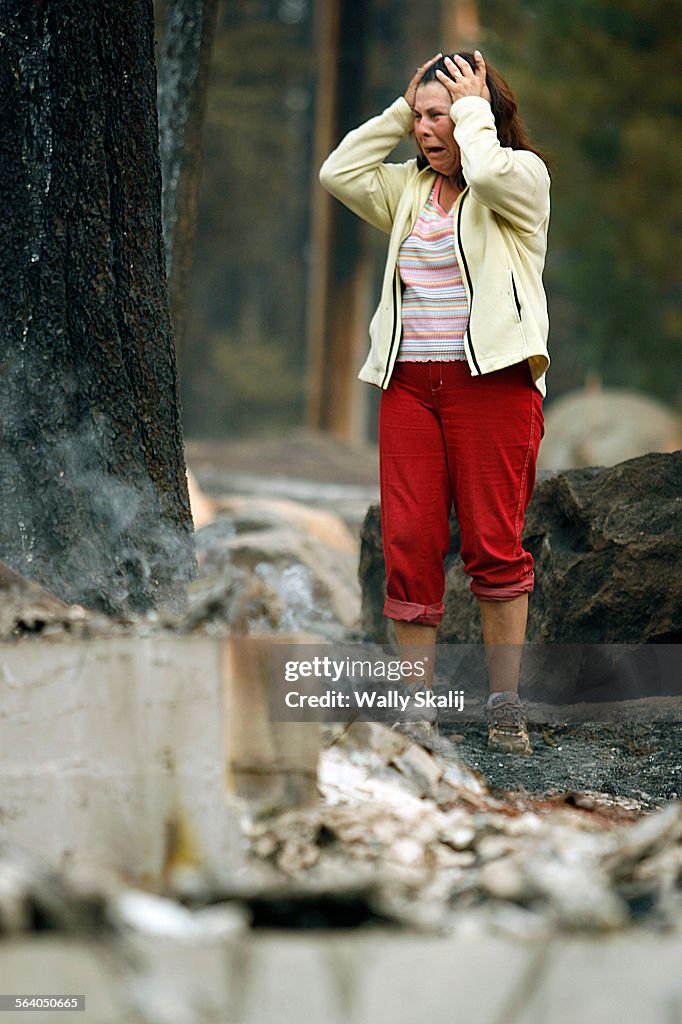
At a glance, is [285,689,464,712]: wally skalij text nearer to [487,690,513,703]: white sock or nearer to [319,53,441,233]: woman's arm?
[487,690,513,703]: white sock

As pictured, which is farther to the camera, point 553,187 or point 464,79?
point 553,187

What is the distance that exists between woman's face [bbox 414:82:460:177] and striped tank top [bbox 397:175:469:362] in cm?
12

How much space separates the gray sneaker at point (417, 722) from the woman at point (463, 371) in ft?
0.57

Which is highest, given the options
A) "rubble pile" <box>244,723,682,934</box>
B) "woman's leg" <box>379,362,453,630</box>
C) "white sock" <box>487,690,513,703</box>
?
"woman's leg" <box>379,362,453,630</box>

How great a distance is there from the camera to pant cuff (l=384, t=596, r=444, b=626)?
A: 11.1ft

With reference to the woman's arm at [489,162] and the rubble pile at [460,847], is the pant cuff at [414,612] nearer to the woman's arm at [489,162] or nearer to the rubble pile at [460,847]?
the rubble pile at [460,847]

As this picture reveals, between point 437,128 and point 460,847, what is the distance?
1815mm

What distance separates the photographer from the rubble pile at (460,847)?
1968mm

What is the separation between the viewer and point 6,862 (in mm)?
2016

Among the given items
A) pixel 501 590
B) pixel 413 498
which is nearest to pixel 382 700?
pixel 501 590

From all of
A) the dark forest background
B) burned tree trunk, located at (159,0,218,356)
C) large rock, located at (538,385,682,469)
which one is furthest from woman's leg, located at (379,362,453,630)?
large rock, located at (538,385,682,469)

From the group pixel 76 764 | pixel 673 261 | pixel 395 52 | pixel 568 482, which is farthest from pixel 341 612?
pixel 395 52

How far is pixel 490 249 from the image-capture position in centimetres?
323

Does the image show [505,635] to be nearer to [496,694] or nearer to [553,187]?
[496,694]
